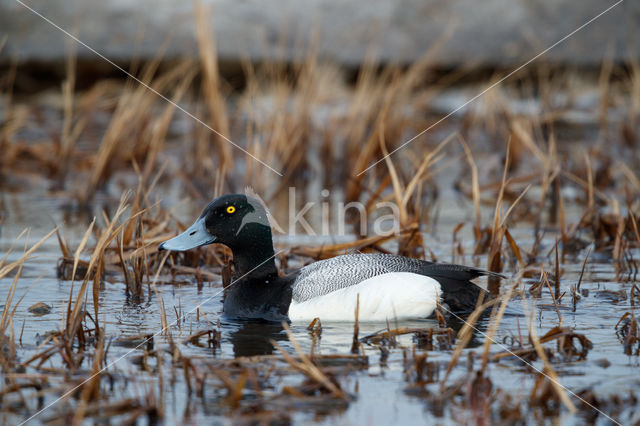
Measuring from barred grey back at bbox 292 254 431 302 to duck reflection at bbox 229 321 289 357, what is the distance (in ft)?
0.99

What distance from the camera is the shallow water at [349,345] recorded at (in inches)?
148

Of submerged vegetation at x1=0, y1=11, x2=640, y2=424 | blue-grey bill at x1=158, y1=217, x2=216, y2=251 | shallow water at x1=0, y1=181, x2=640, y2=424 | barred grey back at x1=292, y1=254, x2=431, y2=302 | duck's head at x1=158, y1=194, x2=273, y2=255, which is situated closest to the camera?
shallow water at x1=0, y1=181, x2=640, y2=424

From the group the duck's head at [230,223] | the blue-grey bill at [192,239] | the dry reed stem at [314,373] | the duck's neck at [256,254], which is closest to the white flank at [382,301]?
the duck's neck at [256,254]

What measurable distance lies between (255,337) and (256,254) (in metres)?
0.91

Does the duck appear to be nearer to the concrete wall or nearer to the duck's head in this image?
the duck's head

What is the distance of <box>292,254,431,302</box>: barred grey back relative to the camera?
5512 mm

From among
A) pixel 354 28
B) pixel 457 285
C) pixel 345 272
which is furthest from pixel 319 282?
pixel 354 28

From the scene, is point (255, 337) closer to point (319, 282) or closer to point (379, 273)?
point (319, 282)

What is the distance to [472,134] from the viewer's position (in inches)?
474

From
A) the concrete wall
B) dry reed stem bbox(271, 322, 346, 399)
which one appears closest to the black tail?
dry reed stem bbox(271, 322, 346, 399)

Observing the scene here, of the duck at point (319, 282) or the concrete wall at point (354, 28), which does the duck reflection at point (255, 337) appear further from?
the concrete wall at point (354, 28)

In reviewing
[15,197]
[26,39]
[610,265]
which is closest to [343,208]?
[610,265]

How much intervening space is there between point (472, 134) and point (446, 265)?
6.75 metres

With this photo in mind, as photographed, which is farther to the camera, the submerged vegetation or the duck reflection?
the duck reflection
